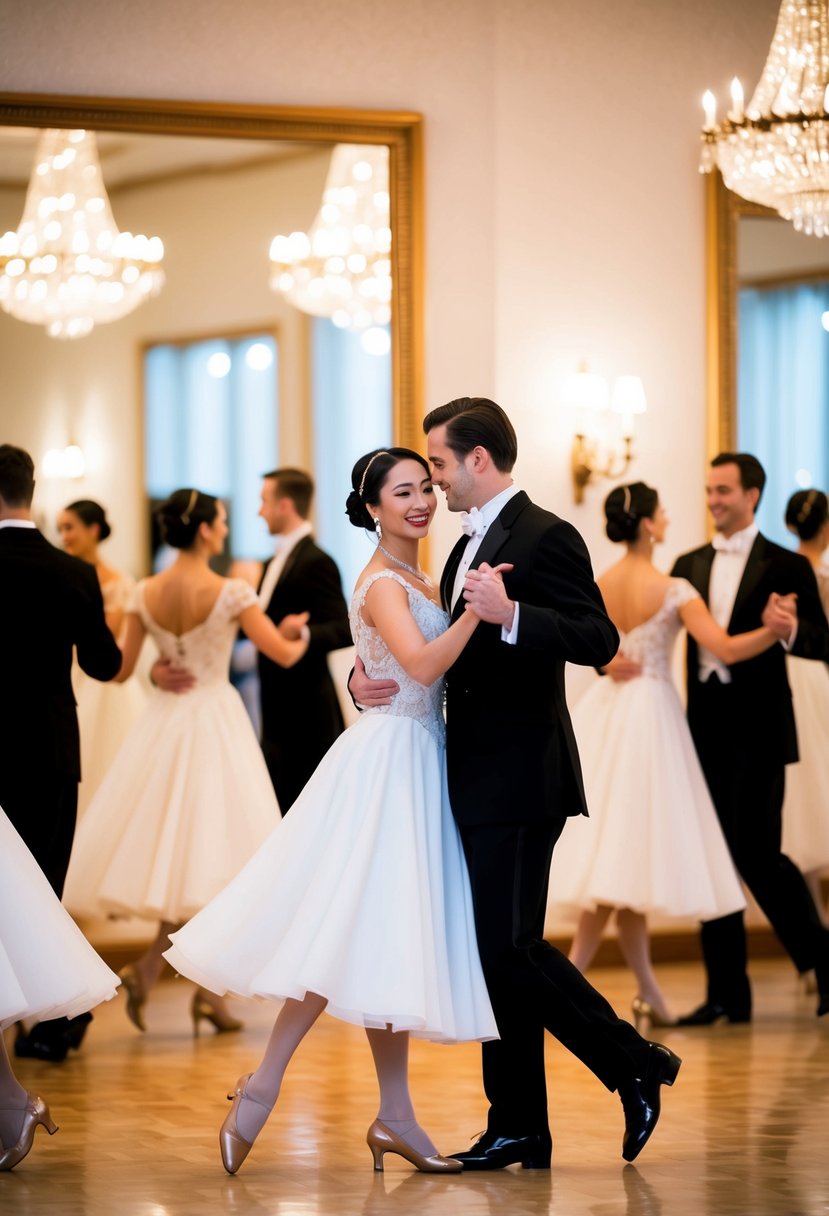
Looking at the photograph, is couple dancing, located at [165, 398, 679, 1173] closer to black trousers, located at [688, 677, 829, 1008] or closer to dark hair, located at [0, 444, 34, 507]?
dark hair, located at [0, 444, 34, 507]

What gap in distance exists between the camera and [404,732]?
12.9ft

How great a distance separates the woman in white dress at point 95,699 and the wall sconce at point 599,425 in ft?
5.87

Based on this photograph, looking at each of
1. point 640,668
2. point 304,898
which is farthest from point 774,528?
point 304,898

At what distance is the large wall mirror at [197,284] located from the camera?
6.55 metres

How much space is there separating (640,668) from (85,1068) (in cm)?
215

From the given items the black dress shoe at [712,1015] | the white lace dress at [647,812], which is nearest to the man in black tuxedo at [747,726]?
the black dress shoe at [712,1015]

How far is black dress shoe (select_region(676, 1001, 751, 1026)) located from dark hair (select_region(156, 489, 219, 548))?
221 centimetres

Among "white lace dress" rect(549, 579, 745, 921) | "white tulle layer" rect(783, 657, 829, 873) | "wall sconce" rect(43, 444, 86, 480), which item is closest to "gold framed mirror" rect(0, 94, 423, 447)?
"wall sconce" rect(43, 444, 86, 480)

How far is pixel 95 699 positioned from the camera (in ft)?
21.4

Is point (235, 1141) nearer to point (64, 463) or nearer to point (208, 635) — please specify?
point (208, 635)

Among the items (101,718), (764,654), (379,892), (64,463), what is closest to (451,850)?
(379,892)

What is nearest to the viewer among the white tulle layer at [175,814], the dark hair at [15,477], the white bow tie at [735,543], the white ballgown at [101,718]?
the dark hair at [15,477]

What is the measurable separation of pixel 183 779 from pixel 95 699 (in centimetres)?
83

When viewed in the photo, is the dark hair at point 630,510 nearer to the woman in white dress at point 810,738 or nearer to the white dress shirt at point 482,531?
the woman in white dress at point 810,738
